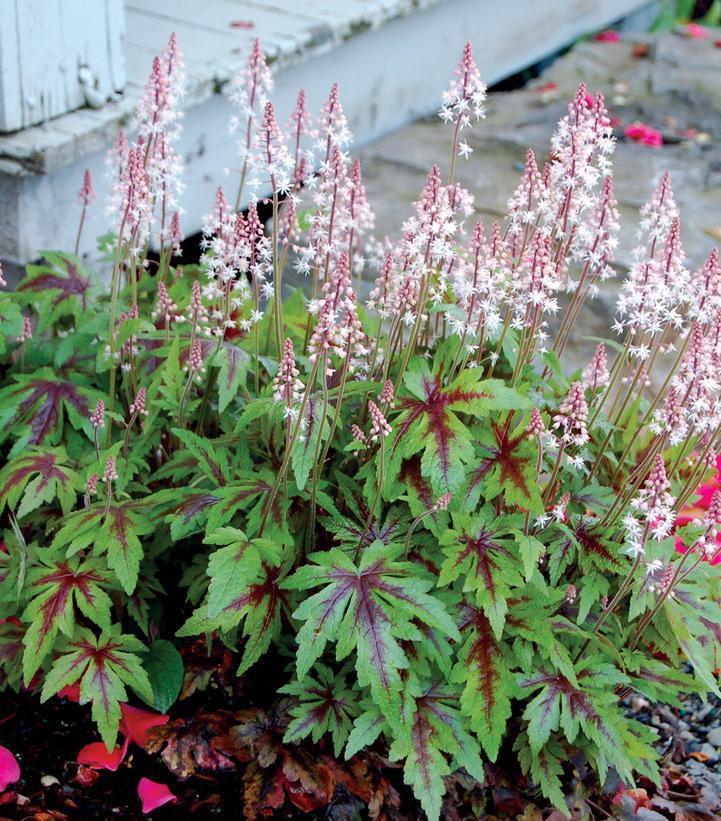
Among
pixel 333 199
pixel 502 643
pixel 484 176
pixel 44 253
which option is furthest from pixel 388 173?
pixel 502 643

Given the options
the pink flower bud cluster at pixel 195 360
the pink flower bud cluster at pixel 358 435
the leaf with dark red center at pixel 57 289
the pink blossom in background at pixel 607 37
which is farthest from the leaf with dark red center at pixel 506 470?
the pink blossom in background at pixel 607 37

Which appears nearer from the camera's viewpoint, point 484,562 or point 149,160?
point 484,562

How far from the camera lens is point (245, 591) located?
7.18 feet

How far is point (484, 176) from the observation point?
524cm

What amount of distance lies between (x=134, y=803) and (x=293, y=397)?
3.29ft

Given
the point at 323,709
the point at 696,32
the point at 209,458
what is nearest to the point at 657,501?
the point at 323,709

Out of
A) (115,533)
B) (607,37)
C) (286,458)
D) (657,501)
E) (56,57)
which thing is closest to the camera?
(657,501)

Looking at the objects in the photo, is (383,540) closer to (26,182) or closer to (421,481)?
(421,481)

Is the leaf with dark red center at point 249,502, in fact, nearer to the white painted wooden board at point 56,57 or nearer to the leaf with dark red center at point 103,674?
the leaf with dark red center at point 103,674

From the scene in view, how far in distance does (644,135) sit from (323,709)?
441cm

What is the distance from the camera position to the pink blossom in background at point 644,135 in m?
5.75

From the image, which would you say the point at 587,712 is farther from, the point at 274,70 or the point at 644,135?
the point at 644,135

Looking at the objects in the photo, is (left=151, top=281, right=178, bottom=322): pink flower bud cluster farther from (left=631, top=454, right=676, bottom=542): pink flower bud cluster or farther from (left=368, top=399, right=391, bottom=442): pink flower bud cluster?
(left=631, top=454, right=676, bottom=542): pink flower bud cluster

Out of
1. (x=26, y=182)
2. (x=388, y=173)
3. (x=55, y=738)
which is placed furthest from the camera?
(x=388, y=173)
